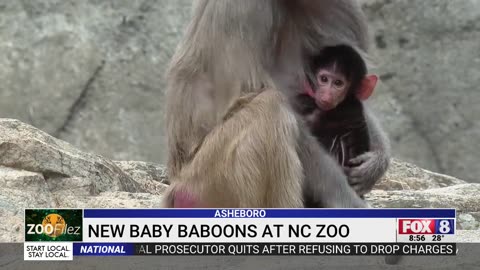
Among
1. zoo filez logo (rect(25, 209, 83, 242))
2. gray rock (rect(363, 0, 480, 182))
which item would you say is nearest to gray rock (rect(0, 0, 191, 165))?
gray rock (rect(363, 0, 480, 182))

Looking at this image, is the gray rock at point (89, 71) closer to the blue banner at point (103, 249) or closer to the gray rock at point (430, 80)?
the gray rock at point (430, 80)

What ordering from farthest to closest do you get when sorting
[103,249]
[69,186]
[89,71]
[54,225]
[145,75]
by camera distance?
[145,75]
[89,71]
[69,186]
[54,225]
[103,249]

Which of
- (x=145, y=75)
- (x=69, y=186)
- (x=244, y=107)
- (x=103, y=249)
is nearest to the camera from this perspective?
(x=103, y=249)

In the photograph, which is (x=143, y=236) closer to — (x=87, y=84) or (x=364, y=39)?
(x=364, y=39)

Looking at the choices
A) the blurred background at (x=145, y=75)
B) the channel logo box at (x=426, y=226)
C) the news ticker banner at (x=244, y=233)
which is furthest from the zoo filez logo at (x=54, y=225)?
the blurred background at (x=145, y=75)

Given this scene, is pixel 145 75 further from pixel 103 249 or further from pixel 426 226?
pixel 426 226

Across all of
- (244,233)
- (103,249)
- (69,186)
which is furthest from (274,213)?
(69,186)

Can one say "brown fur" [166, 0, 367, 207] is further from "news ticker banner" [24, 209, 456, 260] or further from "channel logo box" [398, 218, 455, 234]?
"channel logo box" [398, 218, 455, 234]

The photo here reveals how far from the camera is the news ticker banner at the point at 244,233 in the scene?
358 centimetres

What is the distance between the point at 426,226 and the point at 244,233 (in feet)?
2.19

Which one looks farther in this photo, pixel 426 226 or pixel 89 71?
pixel 89 71

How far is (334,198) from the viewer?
4.07 metres

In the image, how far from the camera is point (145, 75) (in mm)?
9273

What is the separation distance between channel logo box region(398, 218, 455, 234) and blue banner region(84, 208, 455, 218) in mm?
22
